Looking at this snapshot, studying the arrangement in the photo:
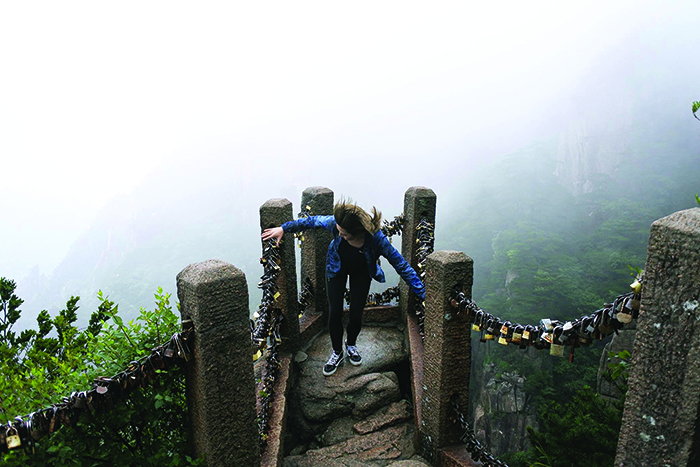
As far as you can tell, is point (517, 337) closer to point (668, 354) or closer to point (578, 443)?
point (668, 354)

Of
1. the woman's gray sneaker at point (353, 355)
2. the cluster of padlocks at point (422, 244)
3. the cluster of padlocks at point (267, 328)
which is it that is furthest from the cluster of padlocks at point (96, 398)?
the cluster of padlocks at point (422, 244)

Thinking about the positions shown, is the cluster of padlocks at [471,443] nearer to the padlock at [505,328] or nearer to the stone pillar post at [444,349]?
the stone pillar post at [444,349]

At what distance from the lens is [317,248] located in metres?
6.17

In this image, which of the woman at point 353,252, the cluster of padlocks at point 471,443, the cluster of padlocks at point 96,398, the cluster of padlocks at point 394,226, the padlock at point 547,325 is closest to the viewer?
the cluster of padlocks at point 96,398

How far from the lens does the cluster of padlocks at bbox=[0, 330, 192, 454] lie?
75.2 inches

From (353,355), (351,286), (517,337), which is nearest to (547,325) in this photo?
(517,337)

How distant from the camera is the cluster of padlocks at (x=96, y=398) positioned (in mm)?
1910

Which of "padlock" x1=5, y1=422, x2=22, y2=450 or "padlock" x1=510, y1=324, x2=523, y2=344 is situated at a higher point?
"padlock" x1=5, y1=422, x2=22, y2=450

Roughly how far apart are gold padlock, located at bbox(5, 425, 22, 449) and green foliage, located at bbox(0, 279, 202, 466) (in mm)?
87

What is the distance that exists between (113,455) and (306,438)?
3.11m

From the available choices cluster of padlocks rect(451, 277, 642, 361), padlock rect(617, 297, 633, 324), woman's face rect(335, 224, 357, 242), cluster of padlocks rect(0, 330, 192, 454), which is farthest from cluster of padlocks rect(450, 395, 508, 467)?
cluster of padlocks rect(0, 330, 192, 454)

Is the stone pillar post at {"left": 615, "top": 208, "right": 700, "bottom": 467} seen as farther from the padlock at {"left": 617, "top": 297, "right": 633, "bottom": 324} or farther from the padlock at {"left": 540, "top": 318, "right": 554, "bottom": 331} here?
the padlock at {"left": 540, "top": 318, "right": 554, "bottom": 331}

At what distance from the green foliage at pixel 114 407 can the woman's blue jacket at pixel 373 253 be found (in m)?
1.90

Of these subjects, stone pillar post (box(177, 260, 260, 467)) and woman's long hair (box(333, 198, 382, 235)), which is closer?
stone pillar post (box(177, 260, 260, 467))
